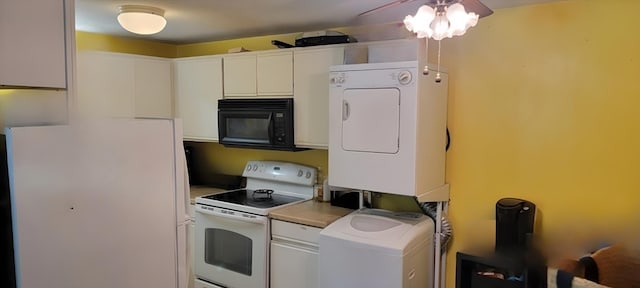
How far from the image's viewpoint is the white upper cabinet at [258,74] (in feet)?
10.6

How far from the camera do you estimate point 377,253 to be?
237 cm

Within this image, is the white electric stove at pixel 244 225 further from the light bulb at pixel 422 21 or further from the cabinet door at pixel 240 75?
the light bulb at pixel 422 21

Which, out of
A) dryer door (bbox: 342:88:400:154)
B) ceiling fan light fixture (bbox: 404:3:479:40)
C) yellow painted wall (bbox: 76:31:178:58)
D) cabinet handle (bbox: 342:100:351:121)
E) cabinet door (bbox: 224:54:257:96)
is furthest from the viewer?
yellow painted wall (bbox: 76:31:178:58)

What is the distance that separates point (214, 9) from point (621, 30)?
233 cm

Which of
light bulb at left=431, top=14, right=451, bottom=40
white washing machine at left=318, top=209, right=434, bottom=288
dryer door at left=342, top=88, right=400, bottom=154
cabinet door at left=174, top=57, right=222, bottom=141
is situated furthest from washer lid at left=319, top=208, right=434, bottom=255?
cabinet door at left=174, top=57, right=222, bottom=141

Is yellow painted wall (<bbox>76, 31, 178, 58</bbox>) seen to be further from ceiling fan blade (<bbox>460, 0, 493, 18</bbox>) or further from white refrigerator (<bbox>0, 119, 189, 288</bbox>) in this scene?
ceiling fan blade (<bbox>460, 0, 493, 18</bbox>)

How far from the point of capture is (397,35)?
2912mm

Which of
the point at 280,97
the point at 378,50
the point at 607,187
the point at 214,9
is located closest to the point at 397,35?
the point at 378,50

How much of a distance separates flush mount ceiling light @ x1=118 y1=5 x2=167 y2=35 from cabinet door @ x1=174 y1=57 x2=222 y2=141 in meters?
0.88

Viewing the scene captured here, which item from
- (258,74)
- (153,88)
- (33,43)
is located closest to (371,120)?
(258,74)

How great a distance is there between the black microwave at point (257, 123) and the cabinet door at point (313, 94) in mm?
80

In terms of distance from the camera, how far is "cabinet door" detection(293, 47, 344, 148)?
3.01 metres

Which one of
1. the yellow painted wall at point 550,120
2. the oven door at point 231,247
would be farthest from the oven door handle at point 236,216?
Result: the yellow painted wall at point 550,120

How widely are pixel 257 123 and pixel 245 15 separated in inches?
34.0
